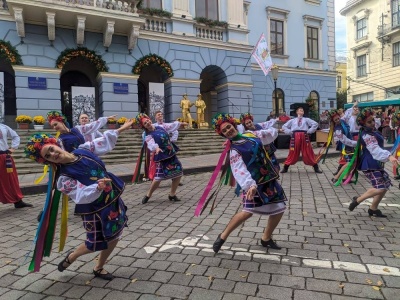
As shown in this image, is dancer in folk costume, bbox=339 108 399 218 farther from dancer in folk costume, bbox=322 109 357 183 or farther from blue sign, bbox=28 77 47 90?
blue sign, bbox=28 77 47 90

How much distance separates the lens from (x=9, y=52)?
14.5m

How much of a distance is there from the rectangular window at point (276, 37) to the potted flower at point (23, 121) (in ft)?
51.7

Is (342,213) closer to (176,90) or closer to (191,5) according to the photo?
(176,90)

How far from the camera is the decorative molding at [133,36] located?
Answer: 53.5 feet

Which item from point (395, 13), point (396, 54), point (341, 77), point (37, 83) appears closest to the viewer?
point (37, 83)

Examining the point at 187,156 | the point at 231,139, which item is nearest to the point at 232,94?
the point at 187,156

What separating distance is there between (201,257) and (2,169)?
4617 millimetres

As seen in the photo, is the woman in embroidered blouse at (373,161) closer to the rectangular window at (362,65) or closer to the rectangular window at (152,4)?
the rectangular window at (152,4)

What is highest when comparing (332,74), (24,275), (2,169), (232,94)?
(332,74)

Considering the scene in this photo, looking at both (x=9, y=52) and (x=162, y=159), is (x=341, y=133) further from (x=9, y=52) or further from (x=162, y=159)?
(x=9, y=52)

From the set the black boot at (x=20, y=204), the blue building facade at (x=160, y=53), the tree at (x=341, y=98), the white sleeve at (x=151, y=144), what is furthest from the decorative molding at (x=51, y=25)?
the tree at (x=341, y=98)

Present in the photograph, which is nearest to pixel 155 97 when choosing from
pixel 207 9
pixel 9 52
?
pixel 207 9

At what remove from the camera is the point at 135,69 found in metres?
17.2

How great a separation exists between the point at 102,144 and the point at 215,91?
1897 cm
